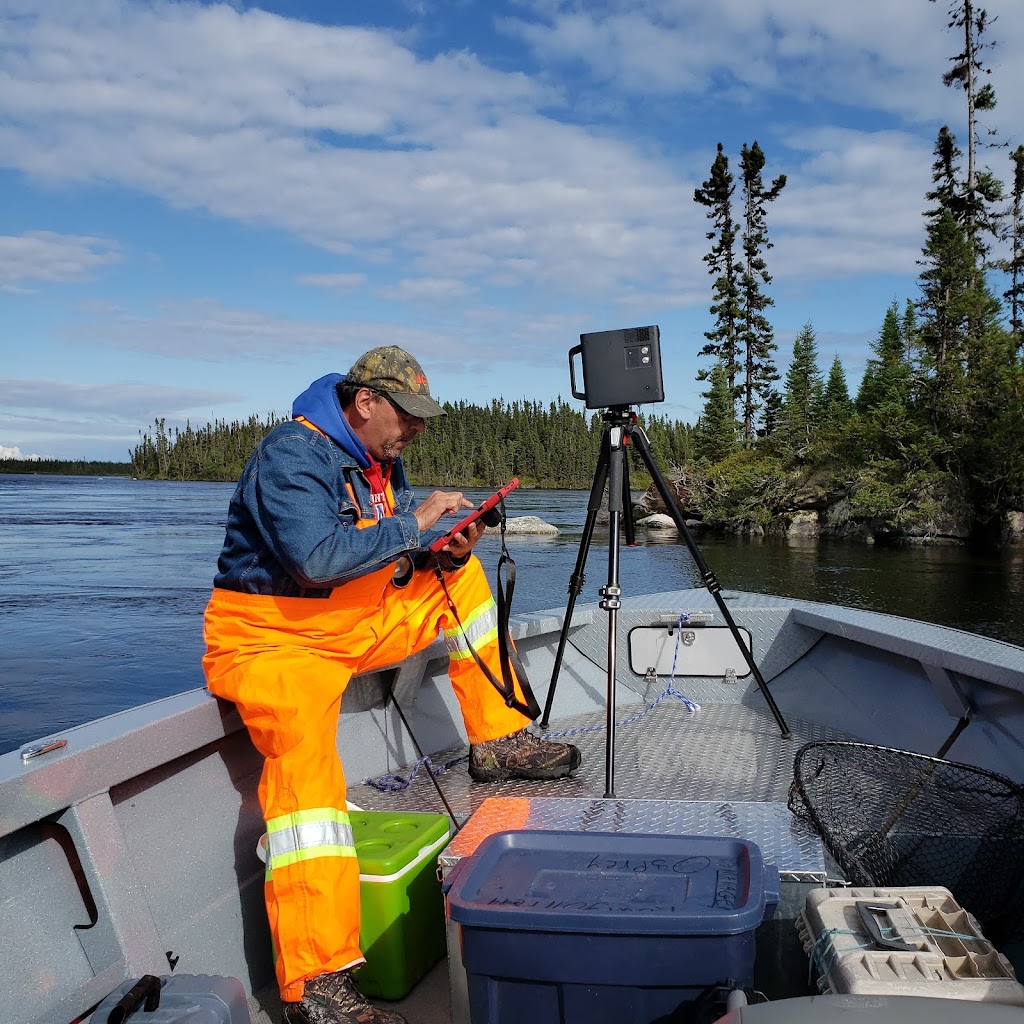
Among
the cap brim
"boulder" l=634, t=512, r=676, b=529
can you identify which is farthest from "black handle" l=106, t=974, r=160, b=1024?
"boulder" l=634, t=512, r=676, b=529

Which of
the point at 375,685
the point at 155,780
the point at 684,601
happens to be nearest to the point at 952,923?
the point at 155,780

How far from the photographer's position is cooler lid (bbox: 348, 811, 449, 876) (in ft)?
7.35

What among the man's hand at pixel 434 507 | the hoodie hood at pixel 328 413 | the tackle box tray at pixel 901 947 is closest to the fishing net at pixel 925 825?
the tackle box tray at pixel 901 947

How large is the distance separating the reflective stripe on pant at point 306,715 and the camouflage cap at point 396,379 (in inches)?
20.1

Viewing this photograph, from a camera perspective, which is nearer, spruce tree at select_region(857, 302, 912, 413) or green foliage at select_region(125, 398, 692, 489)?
spruce tree at select_region(857, 302, 912, 413)

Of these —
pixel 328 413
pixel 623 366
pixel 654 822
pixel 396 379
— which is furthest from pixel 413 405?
pixel 654 822

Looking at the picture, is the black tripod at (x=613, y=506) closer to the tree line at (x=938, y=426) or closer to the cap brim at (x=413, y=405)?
the cap brim at (x=413, y=405)

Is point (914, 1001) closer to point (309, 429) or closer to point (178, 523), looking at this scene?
point (309, 429)

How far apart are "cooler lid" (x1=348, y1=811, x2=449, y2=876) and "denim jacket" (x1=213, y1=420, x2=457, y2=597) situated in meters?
0.64

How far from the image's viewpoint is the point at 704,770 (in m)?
3.35

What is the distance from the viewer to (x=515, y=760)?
312 cm

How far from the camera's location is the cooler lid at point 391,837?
2240 mm

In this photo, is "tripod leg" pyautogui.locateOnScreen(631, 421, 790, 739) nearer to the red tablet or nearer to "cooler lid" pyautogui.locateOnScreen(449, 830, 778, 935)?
the red tablet

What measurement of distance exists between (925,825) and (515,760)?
4.23 feet
